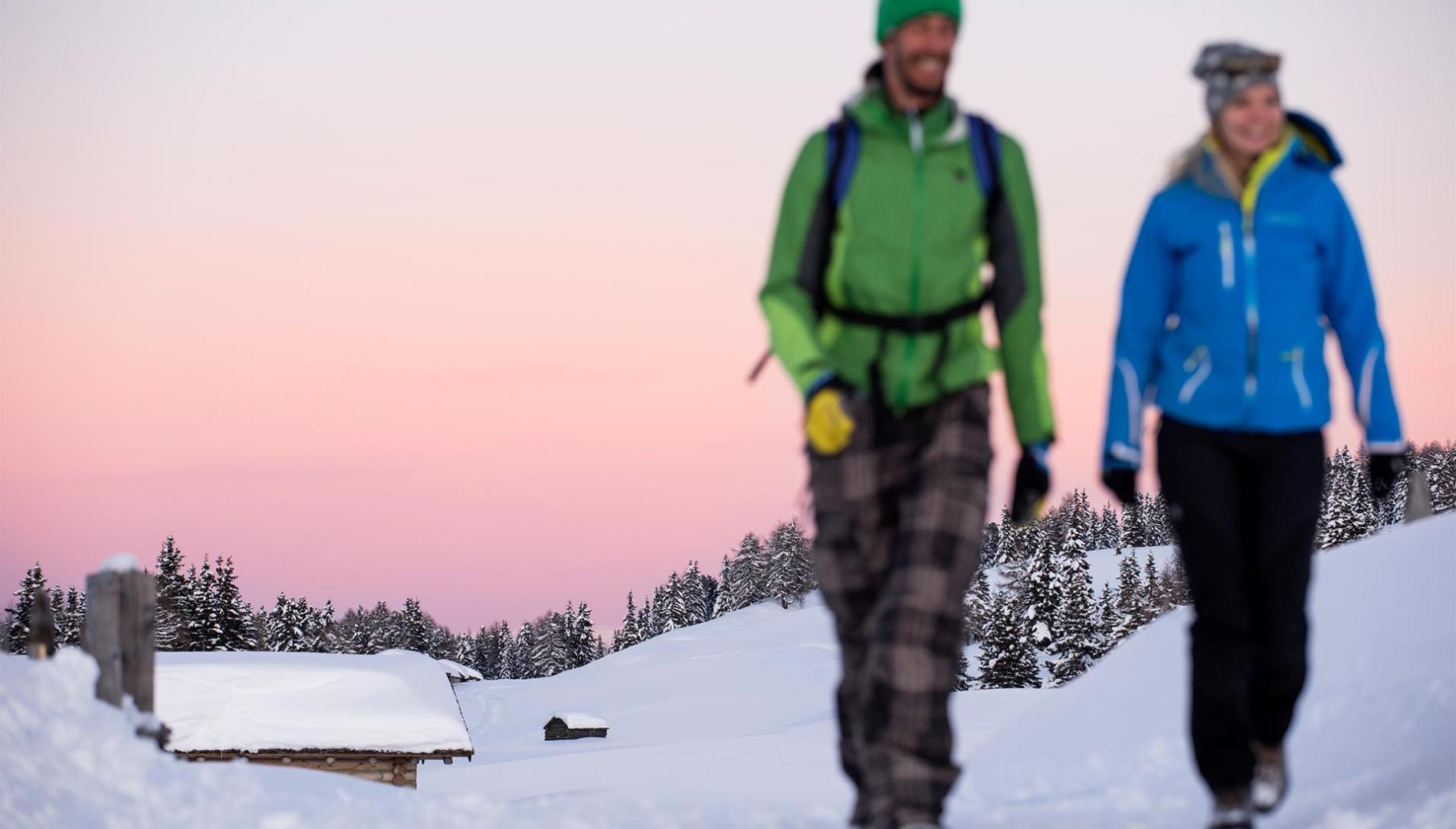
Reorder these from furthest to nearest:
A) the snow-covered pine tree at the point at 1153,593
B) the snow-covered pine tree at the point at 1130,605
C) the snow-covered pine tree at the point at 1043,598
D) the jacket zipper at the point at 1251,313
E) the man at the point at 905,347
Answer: the snow-covered pine tree at the point at 1153,593
the snow-covered pine tree at the point at 1130,605
the snow-covered pine tree at the point at 1043,598
the jacket zipper at the point at 1251,313
the man at the point at 905,347

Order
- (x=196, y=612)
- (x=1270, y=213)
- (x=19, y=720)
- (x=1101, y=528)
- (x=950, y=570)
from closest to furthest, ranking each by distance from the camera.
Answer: (x=950, y=570) → (x=1270, y=213) → (x=19, y=720) → (x=196, y=612) → (x=1101, y=528)

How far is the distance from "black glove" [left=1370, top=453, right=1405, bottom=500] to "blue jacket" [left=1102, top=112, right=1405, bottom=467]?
0.13 feet

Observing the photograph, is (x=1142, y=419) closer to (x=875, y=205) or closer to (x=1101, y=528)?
(x=875, y=205)

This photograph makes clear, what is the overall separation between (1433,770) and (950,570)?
245 centimetres

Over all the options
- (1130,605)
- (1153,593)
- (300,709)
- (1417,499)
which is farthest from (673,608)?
(1417,499)

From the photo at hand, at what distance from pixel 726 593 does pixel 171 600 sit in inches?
2336

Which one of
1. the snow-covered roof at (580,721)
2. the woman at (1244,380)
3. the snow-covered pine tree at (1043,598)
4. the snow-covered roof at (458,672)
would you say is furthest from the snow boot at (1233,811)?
the snow-covered roof at (458,672)

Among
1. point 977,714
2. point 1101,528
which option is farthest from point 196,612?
point 1101,528

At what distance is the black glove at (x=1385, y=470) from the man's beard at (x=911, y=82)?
209cm

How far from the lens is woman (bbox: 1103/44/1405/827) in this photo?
16.1ft

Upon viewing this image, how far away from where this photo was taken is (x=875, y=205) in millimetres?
4574

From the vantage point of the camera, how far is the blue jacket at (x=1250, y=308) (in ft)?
16.0

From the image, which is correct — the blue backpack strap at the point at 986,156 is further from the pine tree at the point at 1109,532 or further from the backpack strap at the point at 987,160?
the pine tree at the point at 1109,532

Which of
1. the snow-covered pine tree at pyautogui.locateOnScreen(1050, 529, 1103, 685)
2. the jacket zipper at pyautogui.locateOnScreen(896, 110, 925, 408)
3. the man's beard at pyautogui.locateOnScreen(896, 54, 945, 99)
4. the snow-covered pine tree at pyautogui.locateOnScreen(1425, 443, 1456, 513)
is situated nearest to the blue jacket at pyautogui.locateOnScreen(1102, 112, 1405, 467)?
the jacket zipper at pyautogui.locateOnScreen(896, 110, 925, 408)
